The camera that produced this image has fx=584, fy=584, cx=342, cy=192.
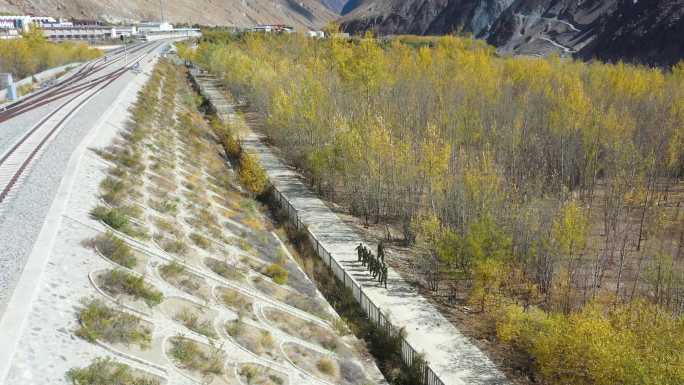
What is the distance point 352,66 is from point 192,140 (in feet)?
41.8

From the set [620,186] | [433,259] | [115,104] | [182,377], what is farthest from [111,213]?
[620,186]

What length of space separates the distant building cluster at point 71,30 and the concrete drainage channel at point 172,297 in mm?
62134

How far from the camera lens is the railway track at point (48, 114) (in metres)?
19.4

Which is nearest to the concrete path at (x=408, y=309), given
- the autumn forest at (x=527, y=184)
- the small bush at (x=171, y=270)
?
the autumn forest at (x=527, y=184)

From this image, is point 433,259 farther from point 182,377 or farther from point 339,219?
point 182,377

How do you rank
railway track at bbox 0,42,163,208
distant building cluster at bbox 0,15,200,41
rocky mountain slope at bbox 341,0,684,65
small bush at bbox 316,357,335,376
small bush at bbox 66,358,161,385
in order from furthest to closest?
distant building cluster at bbox 0,15,200,41 → rocky mountain slope at bbox 341,0,684,65 → railway track at bbox 0,42,163,208 → small bush at bbox 316,357,335,376 → small bush at bbox 66,358,161,385

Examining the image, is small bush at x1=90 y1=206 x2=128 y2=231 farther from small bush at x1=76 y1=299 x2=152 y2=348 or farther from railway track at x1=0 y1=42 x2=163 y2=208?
small bush at x1=76 y1=299 x2=152 y2=348

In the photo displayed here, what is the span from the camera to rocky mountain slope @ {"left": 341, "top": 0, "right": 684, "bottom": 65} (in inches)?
3125

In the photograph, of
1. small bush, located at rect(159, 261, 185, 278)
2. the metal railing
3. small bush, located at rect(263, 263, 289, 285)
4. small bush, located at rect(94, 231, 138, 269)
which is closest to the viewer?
small bush, located at rect(94, 231, 138, 269)

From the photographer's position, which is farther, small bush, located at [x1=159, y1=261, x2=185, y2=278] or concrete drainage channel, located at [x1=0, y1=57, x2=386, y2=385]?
small bush, located at [x1=159, y1=261, x2=185, y2=278]

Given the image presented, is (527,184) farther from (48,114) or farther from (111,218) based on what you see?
(48,114)

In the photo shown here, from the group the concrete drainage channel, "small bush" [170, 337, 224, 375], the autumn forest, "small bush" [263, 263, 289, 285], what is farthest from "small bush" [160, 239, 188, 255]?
the autumn forest

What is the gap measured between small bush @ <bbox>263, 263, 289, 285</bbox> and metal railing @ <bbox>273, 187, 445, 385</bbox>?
7.92 ft

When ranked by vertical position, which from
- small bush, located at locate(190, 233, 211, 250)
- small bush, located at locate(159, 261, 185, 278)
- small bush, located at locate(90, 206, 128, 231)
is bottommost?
small bush, located at locate(190, 233, 211, 250)
